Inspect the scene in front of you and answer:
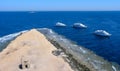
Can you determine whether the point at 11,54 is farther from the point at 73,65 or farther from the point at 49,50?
the point at 73,65

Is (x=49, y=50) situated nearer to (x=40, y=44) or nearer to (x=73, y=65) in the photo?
(x=40, y=44)

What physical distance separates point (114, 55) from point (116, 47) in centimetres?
864

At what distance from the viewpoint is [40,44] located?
4462 centimetres

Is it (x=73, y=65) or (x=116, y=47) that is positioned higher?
(x=73, y=65)

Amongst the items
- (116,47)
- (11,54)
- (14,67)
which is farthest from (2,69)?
(116,47)

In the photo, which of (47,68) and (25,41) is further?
(25,41)

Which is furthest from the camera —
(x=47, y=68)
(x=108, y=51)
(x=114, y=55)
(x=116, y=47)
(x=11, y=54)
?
(x=116, y=47)

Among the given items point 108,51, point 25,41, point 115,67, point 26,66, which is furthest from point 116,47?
point 26,66

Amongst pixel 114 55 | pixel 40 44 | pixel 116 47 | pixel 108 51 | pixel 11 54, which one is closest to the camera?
pixel 11 54

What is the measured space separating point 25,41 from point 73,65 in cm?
1616

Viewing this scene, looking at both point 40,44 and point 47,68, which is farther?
point 40,44

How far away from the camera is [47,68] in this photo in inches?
1252

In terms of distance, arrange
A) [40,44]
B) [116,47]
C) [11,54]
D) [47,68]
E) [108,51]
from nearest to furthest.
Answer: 1. [47,68]
2. [11,54]
3. [40,44]
4. [108,51]
5. [116,47]

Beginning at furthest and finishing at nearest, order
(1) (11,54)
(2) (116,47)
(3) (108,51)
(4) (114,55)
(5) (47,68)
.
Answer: (2) (116,47)
(3) (108,51)
(4) (114,55)
(1) (11,54)
(5) (47,68)
